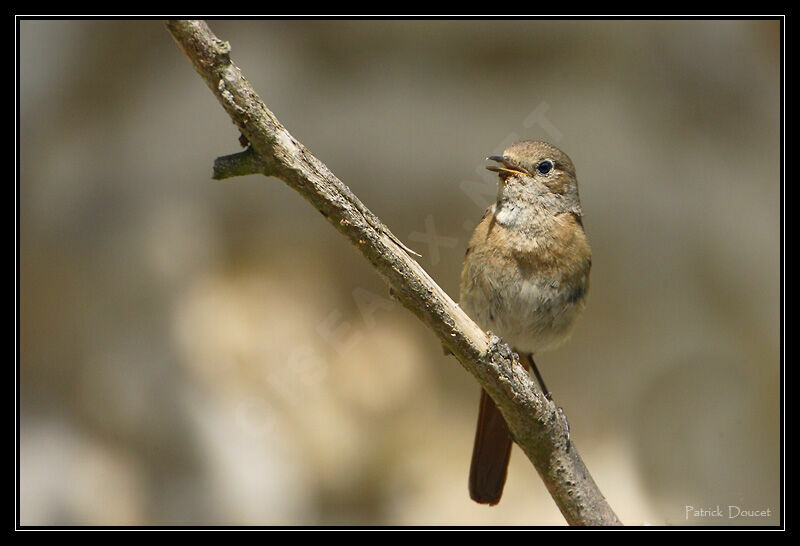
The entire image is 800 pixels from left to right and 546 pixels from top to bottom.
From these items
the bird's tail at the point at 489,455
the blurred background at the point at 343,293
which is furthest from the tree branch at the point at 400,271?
the blurred background at the point at 343,293

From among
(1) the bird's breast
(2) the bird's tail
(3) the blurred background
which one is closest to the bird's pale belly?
(1) the bird's breast

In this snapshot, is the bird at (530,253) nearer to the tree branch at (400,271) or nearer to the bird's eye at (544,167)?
the bird's eye at (544,167)

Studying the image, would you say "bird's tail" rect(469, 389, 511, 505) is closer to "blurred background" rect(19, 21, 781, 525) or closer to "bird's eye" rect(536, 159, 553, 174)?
"bird's eye" rect(536, 159, 553, 174)

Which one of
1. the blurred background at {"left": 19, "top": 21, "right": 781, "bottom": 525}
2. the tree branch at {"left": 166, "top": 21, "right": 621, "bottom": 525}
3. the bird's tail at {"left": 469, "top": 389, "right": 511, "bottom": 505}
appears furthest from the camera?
the blurred background at {"left": 19, "top": 21, "right": 781, "bottom": 525}

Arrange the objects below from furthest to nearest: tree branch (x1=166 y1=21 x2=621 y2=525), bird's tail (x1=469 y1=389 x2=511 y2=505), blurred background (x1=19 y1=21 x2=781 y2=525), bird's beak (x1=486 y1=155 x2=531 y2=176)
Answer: blurred background (x1=19 y1=21 x2=781 y2=525) < bird's tail (x1=469 y1=389 x2=511 y2=505) < bird's beak (x1=486 y1=155 x2=531 y2=176) < tree branch (x1=166 y1=21 x2=621 y2=525)


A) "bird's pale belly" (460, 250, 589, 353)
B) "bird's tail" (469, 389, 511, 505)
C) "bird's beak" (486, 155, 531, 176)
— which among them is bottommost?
"bird's tail" (469, 389, 511, 505)

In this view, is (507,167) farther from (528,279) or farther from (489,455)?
(489,455)
